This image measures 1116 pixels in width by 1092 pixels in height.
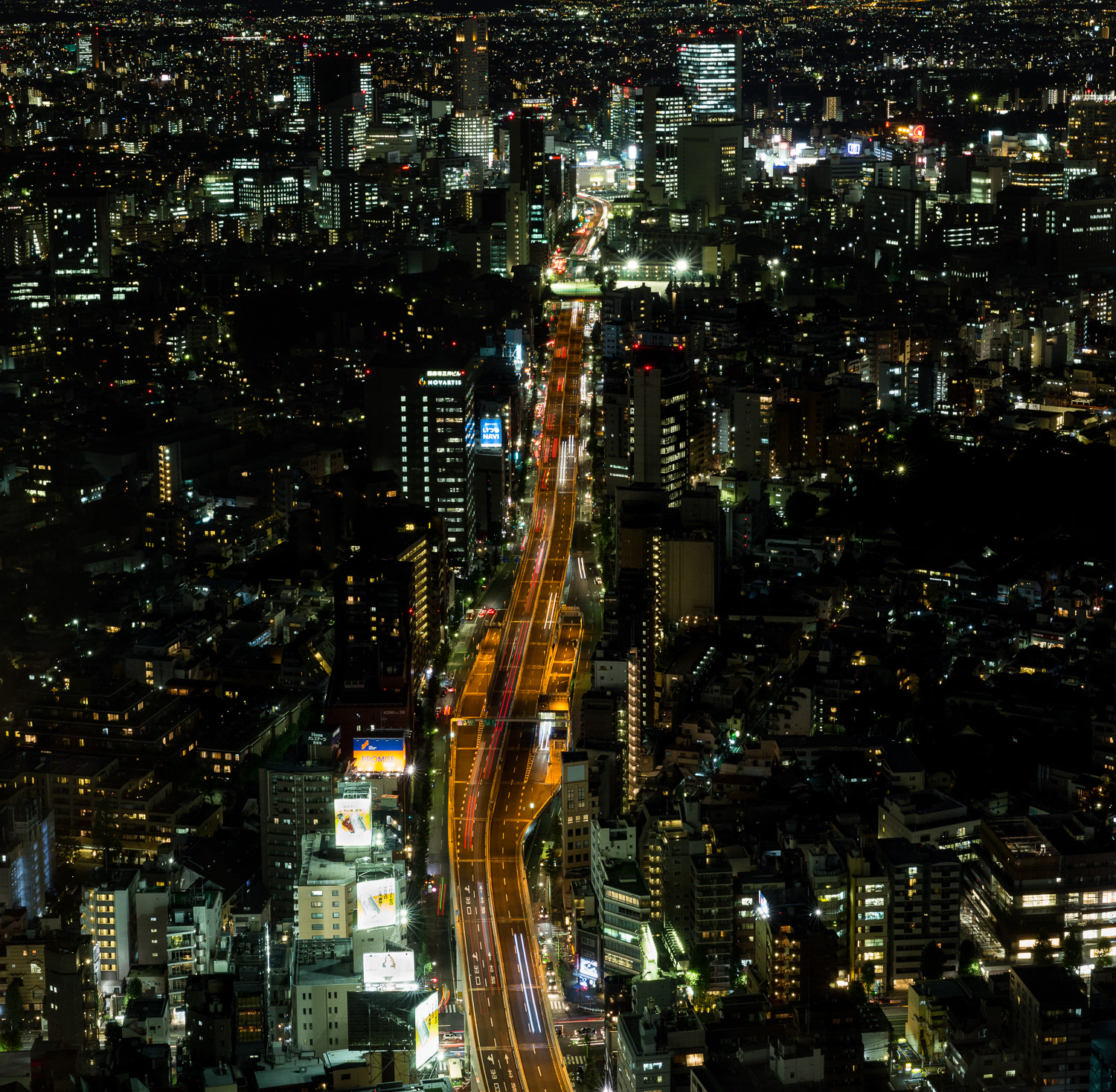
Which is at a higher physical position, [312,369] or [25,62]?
[25,62]

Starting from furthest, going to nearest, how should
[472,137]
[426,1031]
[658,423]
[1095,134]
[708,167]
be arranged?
1. [472,137]
2. [708,167]
3. [1095,134]
4. [658,423]
5. [426,1031]

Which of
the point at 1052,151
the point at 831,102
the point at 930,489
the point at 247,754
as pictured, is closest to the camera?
the point at 247,754

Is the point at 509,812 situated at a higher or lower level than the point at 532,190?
lower

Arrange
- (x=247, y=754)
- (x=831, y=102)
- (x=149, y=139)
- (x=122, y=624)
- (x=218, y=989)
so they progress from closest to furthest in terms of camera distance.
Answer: (x=218, y=989) → (x=247, y=754) → (x=122, y=624) → (x=149, y=139) → (x=831, y=102)

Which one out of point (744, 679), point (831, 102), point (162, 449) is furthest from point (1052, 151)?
point (744, 679)

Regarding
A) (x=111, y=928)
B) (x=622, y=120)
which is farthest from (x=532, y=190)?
(x=111, y=928)

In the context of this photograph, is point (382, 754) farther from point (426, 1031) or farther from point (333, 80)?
point (333, 80)

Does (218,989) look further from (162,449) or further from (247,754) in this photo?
(162,449)
